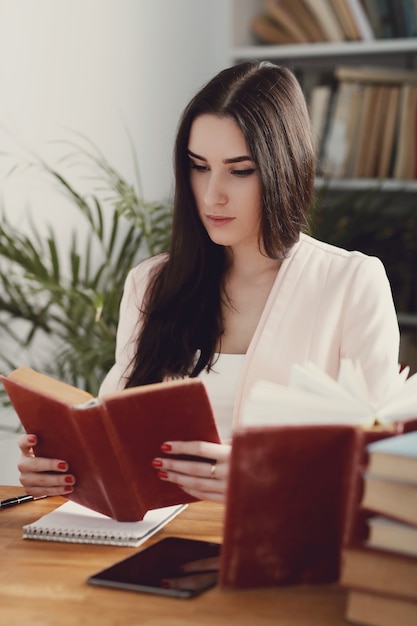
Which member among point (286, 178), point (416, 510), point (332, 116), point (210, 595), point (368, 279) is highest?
point (332, 116)

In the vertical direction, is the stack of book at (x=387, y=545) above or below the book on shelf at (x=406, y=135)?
below

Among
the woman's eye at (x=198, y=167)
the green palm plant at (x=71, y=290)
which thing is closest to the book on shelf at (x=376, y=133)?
the green palm plant at (x=71, y=290)

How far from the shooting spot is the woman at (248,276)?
5.95 feet

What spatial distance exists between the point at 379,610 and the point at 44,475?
624 millimetres

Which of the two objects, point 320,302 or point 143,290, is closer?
point 320,302

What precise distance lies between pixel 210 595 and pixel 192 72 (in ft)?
9.01

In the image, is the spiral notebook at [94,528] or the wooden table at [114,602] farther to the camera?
the spiral notebook at [94,528]

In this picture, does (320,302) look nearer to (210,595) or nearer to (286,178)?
(286,178)

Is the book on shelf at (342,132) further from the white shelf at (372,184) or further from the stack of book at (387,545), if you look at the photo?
the stack of book at (387,545)

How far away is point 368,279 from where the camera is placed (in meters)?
1.88

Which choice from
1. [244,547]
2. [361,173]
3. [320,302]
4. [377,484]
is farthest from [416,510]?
[361,173]

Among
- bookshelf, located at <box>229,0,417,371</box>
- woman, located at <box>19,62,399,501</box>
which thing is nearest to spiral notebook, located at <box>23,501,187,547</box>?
woman, located at <box>19,62,399,501</box>

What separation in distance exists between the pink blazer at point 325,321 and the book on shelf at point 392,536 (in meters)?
0.77

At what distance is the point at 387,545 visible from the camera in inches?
39.2
